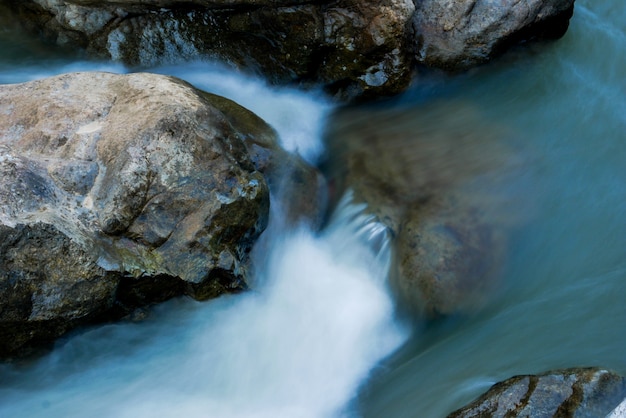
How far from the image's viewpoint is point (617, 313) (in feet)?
16.2

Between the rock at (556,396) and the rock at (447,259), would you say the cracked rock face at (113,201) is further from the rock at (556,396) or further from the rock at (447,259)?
the rock at (556,396)

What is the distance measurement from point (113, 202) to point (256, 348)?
1.69 meters

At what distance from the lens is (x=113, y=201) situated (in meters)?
4.50

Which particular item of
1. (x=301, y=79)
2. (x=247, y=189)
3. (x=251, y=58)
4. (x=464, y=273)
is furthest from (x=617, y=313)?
(x=251, y=58)

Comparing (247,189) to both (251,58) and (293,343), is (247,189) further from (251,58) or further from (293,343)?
(251,58)

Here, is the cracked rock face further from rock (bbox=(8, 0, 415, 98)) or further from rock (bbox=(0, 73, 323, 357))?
rock (bbox=(8, 0, 415, 98))

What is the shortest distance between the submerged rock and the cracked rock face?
1.58 m

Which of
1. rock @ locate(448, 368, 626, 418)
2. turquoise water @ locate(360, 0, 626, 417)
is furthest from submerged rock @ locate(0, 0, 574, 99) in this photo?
rock @ locate(448, 368, 626, 418)

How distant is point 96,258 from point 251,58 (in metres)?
3.08

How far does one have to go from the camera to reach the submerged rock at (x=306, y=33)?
20.5 ft

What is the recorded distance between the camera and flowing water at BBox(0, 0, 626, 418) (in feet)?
15.2

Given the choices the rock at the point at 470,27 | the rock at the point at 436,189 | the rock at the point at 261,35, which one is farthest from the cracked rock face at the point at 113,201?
the rock at the point at 470,27

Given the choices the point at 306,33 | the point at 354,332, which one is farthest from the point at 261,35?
the point at 354,332

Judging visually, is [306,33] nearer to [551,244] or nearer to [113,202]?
[113,202]
